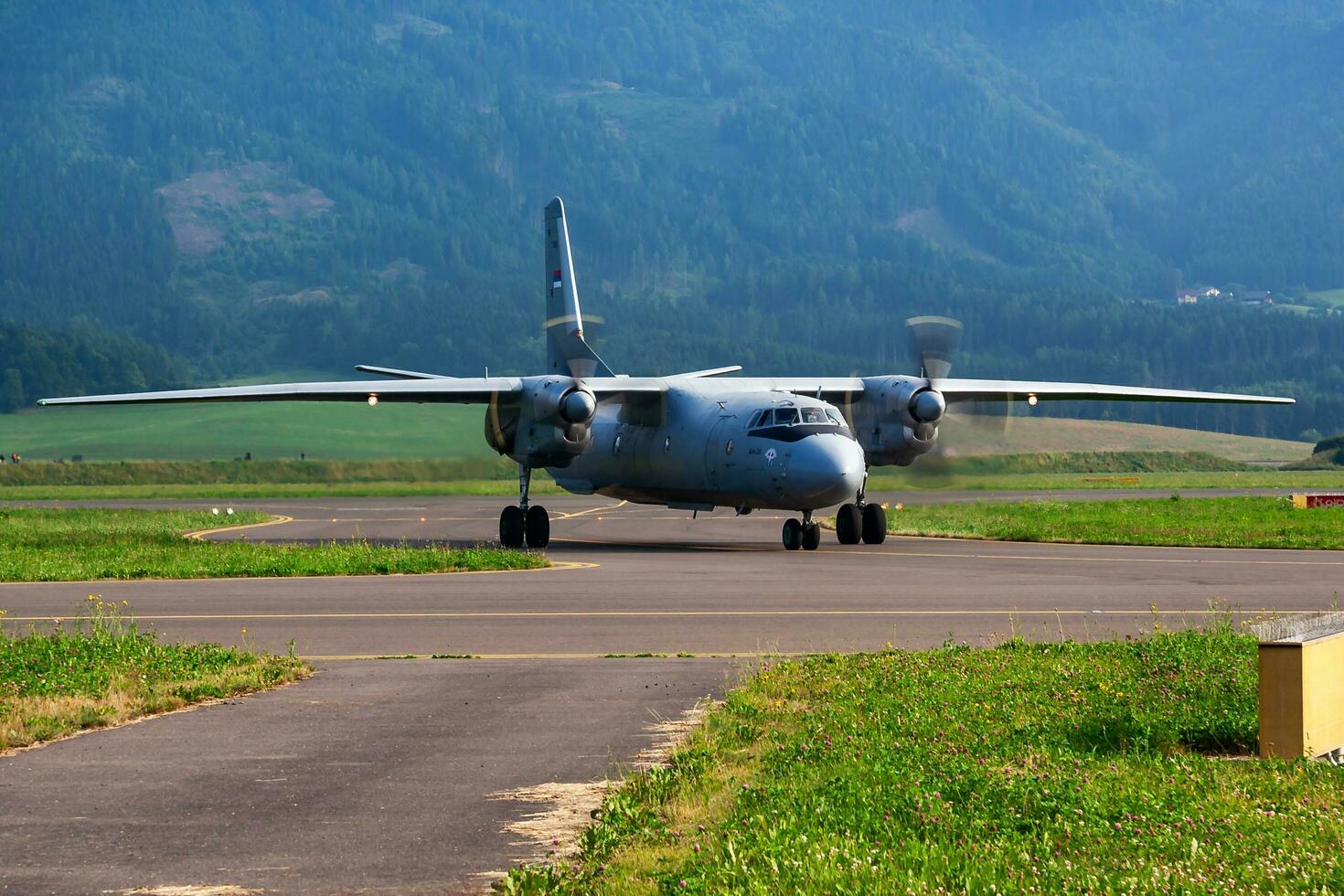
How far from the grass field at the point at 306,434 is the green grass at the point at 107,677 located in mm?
88416

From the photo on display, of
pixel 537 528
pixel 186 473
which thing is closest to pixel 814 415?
pixel 537 528

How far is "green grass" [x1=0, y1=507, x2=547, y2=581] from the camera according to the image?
91.4ft

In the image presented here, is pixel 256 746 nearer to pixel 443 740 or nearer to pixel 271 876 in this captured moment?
pixel 443 740

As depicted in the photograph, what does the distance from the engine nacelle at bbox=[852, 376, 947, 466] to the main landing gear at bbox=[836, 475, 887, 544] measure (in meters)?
1.82

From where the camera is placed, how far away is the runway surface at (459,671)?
8.40 metres

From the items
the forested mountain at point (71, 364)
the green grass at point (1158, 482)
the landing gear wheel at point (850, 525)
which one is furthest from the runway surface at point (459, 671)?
the forested mountain at point (71, 364)

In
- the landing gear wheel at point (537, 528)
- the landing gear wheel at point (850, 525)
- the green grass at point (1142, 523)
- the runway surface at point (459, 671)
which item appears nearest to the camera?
the runway surface at point (459, 671)

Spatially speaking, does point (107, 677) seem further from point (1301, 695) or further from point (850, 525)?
point (850, 525)

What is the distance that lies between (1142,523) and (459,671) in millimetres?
30023

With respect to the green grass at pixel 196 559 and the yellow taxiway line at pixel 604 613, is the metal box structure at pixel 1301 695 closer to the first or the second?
the yellow taxiway line at pixel 604 613

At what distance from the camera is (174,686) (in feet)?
46.4

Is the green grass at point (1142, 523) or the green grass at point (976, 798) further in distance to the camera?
the green grass at point (1142, 523)

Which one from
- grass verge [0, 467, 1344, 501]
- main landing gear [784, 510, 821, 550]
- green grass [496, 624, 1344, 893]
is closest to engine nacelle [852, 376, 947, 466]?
main landing gear [784, 510, 821, 550]

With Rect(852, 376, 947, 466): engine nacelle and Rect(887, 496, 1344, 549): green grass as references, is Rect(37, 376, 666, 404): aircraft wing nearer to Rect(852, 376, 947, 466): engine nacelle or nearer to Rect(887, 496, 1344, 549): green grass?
Rect(852, 376, 947, 466): engine nacelle
